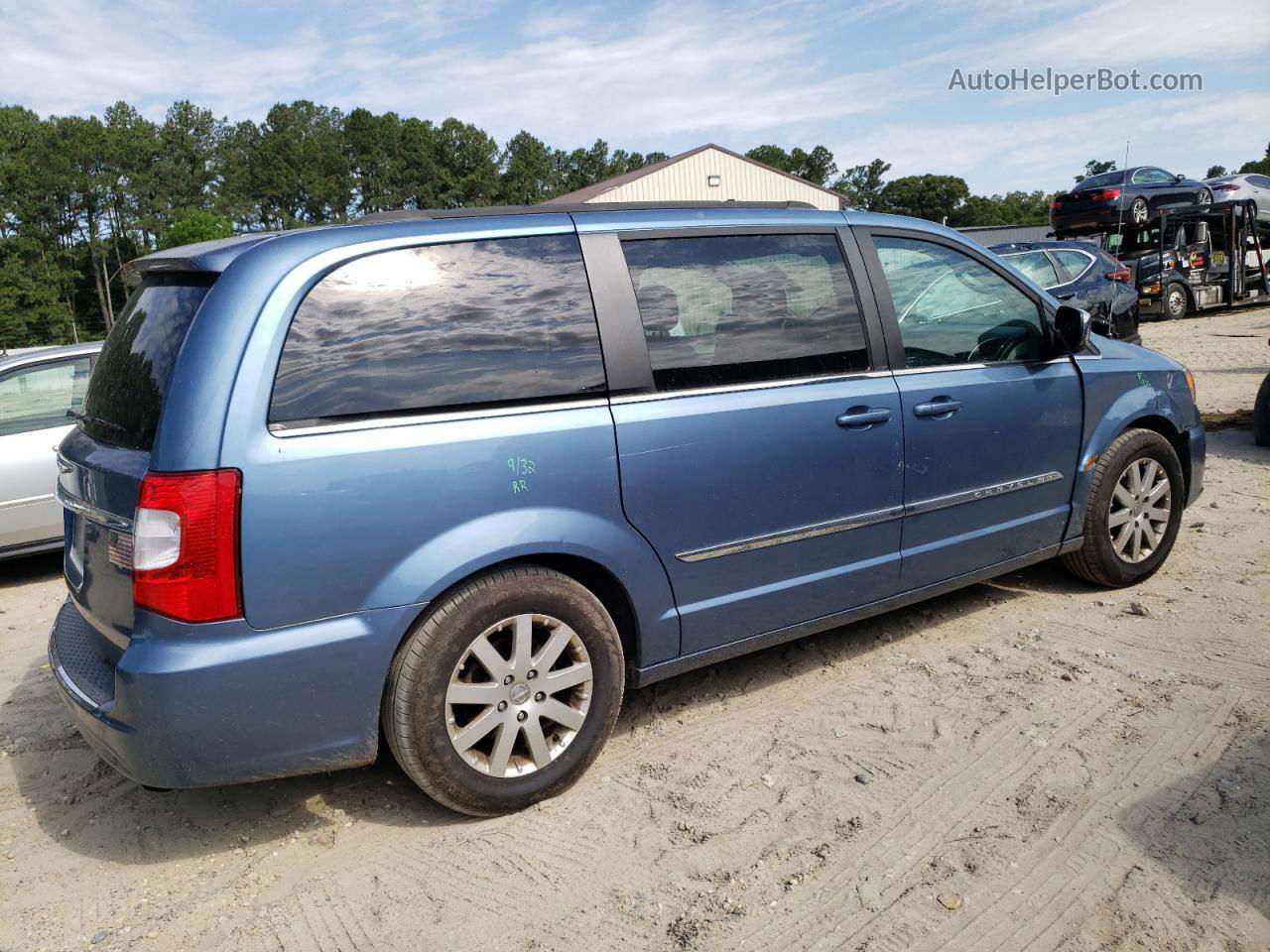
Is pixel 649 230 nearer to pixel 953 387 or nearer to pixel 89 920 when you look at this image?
pixel 953 387

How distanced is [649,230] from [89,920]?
2.74m

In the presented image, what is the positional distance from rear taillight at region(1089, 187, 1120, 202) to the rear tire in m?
13.5

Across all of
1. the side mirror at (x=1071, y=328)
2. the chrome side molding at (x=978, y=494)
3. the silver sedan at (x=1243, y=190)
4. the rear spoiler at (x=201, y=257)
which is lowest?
the chrome side molding at (x=978, y=494)

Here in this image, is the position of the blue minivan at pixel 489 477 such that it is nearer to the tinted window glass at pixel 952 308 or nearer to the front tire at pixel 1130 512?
the tinted window glass at pixel 952 308

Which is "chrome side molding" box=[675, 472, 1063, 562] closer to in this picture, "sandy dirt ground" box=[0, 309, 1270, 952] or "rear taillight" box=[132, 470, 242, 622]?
"sandy dirt ground" box=[0, 309, 1270, 952]

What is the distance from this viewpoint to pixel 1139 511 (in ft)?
16.2

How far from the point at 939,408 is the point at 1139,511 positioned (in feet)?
5.32

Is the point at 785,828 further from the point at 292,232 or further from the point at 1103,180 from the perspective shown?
the point at 1103,180

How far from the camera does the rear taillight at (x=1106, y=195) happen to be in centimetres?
1981

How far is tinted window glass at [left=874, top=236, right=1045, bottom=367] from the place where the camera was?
4094 mm

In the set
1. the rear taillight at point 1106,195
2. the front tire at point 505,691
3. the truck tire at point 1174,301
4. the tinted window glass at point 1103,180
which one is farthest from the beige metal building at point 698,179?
the front tire at point 505,691

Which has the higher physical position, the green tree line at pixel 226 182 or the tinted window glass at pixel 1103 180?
the green tree line at pixel 226 182

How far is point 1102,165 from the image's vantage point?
64.6 meters

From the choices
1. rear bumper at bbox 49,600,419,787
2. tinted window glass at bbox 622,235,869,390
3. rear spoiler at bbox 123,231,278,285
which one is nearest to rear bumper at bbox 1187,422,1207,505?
tinted window glass at bbox 622,235,869,390
